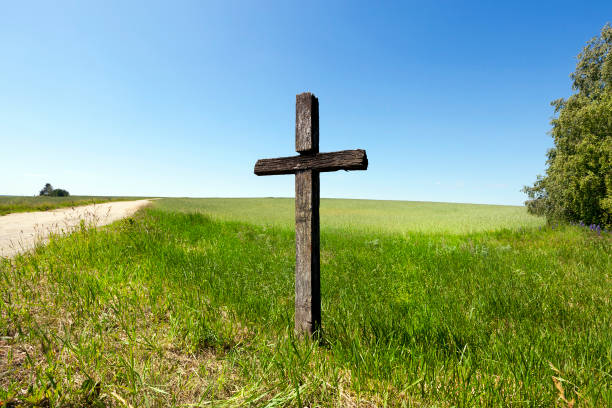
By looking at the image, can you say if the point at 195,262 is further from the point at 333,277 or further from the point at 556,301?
the point at 556,301

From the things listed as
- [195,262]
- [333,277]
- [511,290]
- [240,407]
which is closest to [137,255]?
[195,262]

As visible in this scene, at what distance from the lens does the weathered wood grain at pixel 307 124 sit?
9.74 feet

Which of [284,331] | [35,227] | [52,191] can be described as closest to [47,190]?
[52,191]

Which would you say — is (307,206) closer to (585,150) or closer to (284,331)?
(284,331)

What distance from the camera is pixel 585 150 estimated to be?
11.1 m

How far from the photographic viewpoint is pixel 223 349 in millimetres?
2742

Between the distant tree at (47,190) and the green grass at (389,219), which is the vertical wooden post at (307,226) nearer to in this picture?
the green grass at (389,219)

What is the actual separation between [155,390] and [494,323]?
12.2 feet

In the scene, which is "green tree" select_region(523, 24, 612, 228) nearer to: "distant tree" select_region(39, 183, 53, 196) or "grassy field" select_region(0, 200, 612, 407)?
Result: "grassy field" select_region(0, 200, 612, 407)

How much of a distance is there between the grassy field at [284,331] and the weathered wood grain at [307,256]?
273 mm

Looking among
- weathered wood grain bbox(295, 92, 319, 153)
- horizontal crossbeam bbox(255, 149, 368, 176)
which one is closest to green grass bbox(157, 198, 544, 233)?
horizontal crossbeam bbox(255, 149, 368, 176)

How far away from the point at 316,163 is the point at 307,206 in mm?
461

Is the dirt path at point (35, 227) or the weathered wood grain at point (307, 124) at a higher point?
the weathered wood grain at point (307, 124)

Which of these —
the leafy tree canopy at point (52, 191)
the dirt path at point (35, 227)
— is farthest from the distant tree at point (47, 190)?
the dirt path at point (35, 227)
